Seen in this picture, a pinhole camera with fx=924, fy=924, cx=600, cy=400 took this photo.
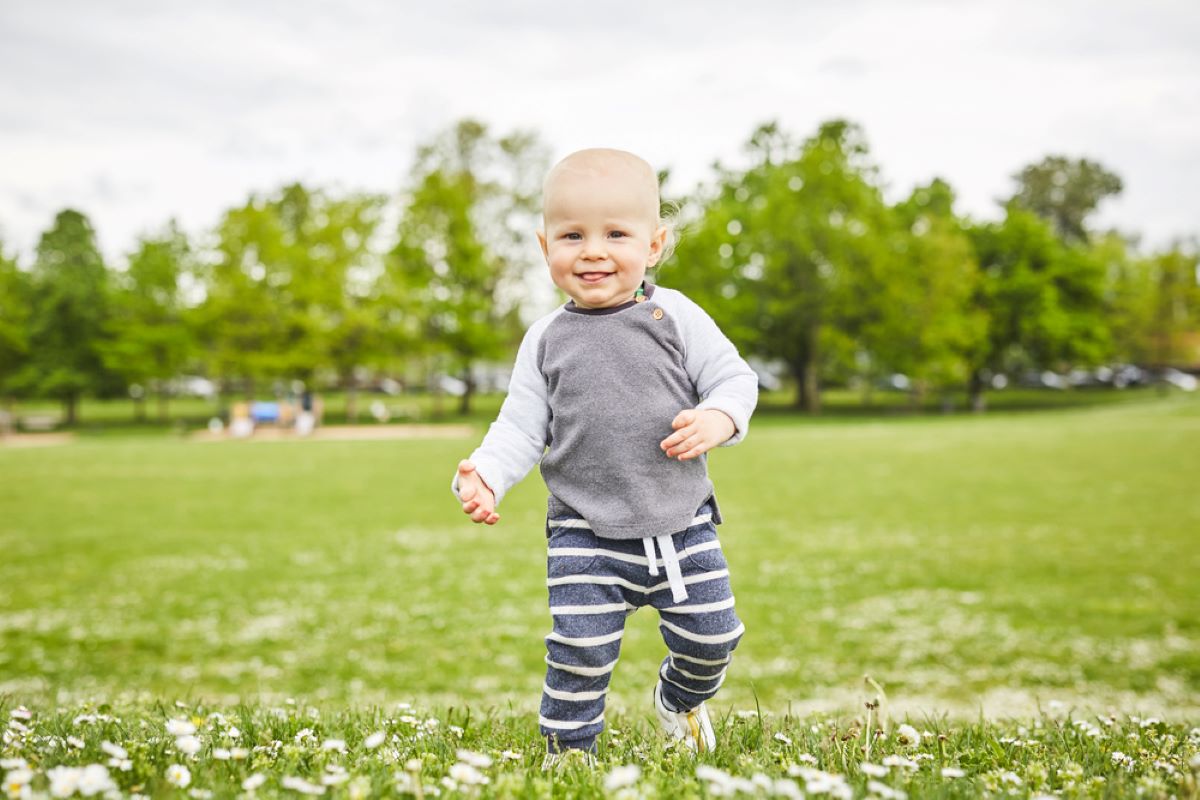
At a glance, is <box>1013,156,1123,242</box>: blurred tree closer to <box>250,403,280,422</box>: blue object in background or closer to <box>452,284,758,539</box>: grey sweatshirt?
<box>250,403,280,422</box>: blue object in background

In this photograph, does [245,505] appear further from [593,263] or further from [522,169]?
[522,169]

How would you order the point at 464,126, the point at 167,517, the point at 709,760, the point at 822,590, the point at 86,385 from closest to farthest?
the point at 709,760 < the point at 822,590 < the point at 167,517 < the point at 86,385 < the point at 464,126

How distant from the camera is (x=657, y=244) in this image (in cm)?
351

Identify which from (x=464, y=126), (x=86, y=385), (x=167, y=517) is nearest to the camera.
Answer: (x=167, y=517)

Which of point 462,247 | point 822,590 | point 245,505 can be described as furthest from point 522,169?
point 822,590

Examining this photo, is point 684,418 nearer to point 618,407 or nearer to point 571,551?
point 618,407

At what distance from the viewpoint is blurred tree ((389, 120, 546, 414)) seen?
52.5m

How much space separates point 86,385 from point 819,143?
142 feet

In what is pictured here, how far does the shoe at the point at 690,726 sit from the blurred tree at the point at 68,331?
53256mm

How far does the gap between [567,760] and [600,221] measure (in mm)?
1837

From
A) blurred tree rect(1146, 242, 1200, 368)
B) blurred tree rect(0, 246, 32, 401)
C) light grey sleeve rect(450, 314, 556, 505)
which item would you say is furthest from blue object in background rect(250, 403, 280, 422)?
blurred tree rect(1146, 242, 1200, 368)

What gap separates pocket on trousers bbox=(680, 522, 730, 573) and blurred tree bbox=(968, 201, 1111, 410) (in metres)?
55.4

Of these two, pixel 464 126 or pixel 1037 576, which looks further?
pixel 464 126

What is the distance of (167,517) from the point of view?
18984 millimetres
